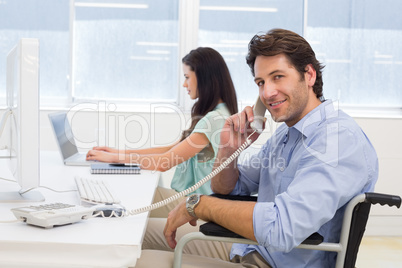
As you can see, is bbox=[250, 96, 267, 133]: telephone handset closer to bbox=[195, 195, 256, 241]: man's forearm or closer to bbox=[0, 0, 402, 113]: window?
bbox=[195, 195, 256, 241]: man's forearm

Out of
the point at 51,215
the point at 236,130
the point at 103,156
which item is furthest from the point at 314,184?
the point at 103,156

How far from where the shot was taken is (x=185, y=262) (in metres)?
1.43

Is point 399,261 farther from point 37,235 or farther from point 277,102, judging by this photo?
point 37,235

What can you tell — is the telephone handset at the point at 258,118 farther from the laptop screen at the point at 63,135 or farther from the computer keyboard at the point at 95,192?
the laptop screen at the point at 63,135

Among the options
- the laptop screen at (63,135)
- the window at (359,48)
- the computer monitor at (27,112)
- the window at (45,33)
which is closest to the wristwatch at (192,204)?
the computer monitor at (27,112)

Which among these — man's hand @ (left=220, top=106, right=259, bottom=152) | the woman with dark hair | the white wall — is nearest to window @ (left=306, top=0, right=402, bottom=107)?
the white wall

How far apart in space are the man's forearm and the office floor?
197 cm

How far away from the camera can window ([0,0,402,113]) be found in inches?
148

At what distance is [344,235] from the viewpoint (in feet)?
4.20

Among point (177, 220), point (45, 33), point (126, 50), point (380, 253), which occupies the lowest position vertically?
point (380, 253)

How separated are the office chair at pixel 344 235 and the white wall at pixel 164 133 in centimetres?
226

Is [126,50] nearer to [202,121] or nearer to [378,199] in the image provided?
[202,121]

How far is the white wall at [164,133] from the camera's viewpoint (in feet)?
11.7

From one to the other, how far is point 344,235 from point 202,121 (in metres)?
1.20
